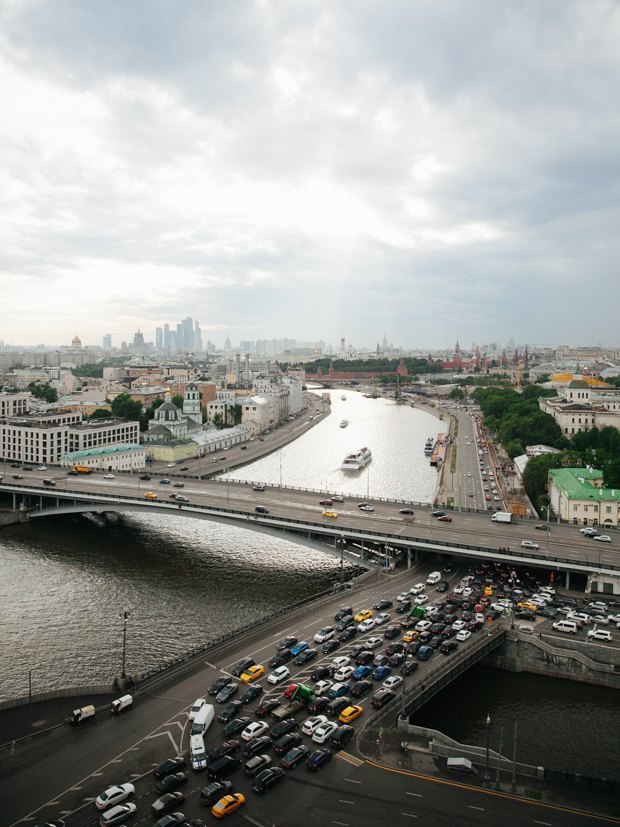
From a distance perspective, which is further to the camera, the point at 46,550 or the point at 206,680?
the point at 46,550

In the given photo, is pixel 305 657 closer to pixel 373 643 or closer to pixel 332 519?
pixel 373 643

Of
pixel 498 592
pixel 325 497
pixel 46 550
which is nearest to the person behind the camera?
pixel 498 592

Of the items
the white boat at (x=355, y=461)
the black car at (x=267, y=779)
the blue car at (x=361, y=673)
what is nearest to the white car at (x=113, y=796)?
the black car at (x=267, y=779)

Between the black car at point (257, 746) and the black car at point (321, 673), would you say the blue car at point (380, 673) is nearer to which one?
the black car at point (321, 673)

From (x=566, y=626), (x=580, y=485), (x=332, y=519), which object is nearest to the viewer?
(x=566, y=626)

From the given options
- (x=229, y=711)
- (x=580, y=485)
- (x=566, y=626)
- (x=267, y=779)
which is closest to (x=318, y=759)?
(x=267, y=779)

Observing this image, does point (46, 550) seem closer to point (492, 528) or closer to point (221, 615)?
point (221, 615)

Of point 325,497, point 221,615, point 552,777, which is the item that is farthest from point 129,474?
point 552,777
